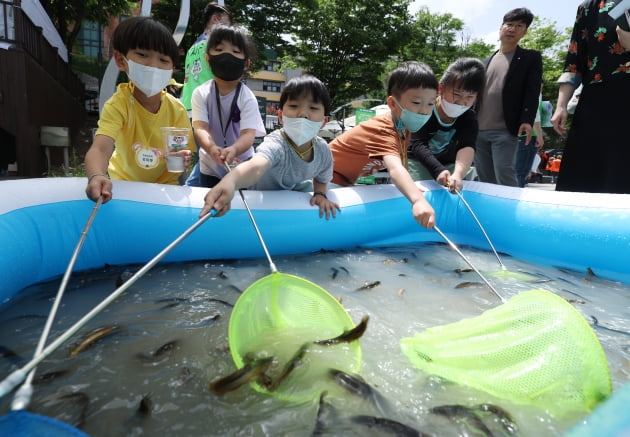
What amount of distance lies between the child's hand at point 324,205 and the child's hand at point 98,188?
1.40 meters

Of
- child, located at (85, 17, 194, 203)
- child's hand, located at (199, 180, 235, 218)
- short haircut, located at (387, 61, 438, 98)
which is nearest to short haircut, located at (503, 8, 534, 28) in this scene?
short haircut, located at (387, 61, 438, 98)

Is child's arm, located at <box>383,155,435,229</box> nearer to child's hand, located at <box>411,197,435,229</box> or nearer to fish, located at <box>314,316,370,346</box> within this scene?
child's hand, located at <box>411,197,435,229</box>

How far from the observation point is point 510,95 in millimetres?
3961

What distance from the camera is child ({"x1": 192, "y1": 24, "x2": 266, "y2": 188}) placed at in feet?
9.85

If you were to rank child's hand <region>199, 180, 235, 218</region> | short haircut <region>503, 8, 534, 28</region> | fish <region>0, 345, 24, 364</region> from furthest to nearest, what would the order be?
short haircut <region>503, 8, 534, 28</region> → child's hand <region>199, 180, 235, 218</region> → fish <region>0, 345, 24, 364</region>

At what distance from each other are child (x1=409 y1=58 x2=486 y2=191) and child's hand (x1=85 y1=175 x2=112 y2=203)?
8.44 ft

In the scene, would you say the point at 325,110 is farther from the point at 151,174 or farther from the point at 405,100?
the point at 151,174

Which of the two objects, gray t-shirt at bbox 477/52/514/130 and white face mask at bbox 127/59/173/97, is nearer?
white face mask at bbox 127/59/173/97

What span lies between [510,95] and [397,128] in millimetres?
1496

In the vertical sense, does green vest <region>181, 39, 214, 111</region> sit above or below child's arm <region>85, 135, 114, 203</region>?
above

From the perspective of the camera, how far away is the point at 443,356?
151 cm

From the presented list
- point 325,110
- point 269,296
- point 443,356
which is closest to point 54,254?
point 269,296

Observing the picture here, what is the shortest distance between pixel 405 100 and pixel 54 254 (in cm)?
263

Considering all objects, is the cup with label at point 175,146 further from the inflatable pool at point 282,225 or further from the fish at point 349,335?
the fish at point 349,335
